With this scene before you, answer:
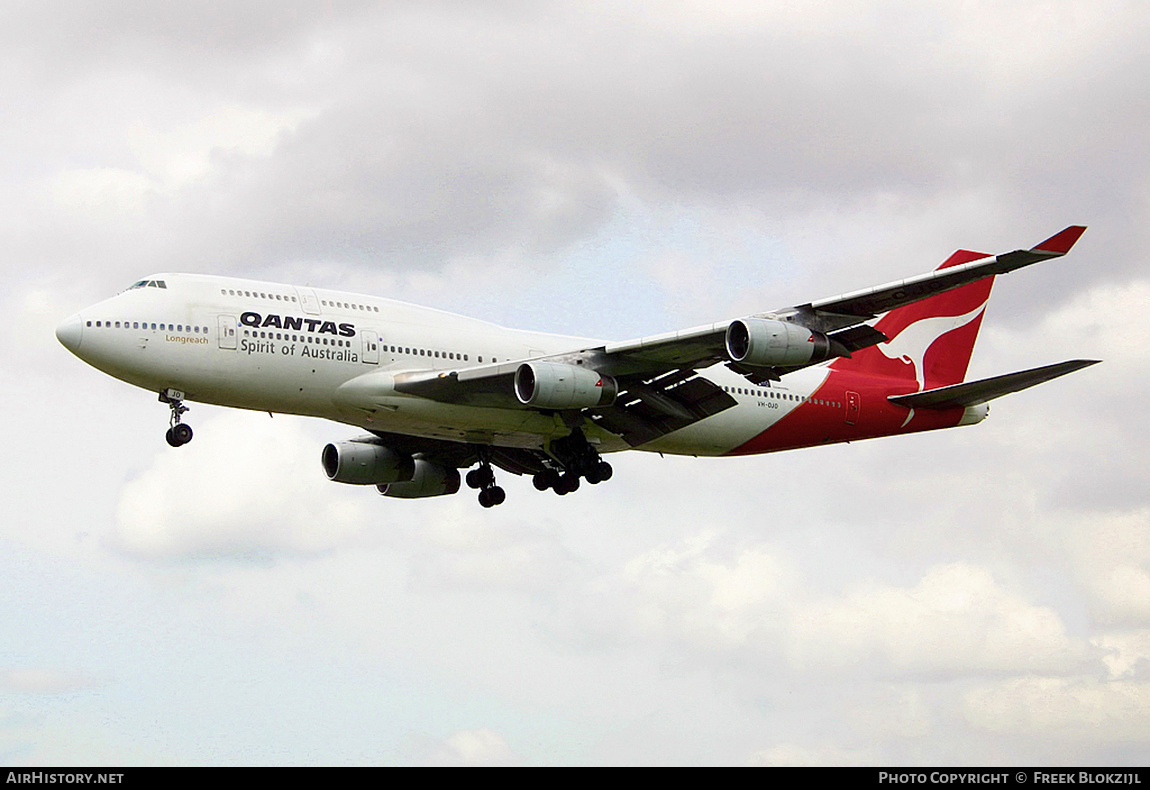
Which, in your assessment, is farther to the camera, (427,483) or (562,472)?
(427,483)

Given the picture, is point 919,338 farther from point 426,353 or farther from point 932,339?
point 426,353

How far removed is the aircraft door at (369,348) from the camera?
123 feet

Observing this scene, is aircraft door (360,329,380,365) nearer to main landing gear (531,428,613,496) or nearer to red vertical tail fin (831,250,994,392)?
main landing gear (531,428,613,496)

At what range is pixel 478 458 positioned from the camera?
4584cm

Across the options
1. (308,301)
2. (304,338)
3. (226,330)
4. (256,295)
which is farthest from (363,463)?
(226,330)

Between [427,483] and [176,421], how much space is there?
1149 cm

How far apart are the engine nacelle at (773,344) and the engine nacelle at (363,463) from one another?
14.1 m

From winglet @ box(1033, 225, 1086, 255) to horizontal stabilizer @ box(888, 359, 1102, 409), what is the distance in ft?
12.7

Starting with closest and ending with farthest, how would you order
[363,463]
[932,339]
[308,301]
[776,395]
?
[308,301] → [776,395] → [363,463] → [932,339]

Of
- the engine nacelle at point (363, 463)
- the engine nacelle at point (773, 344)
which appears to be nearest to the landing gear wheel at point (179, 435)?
the engine nacelle at point (363, 463)

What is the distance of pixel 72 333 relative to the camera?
35.6 m
